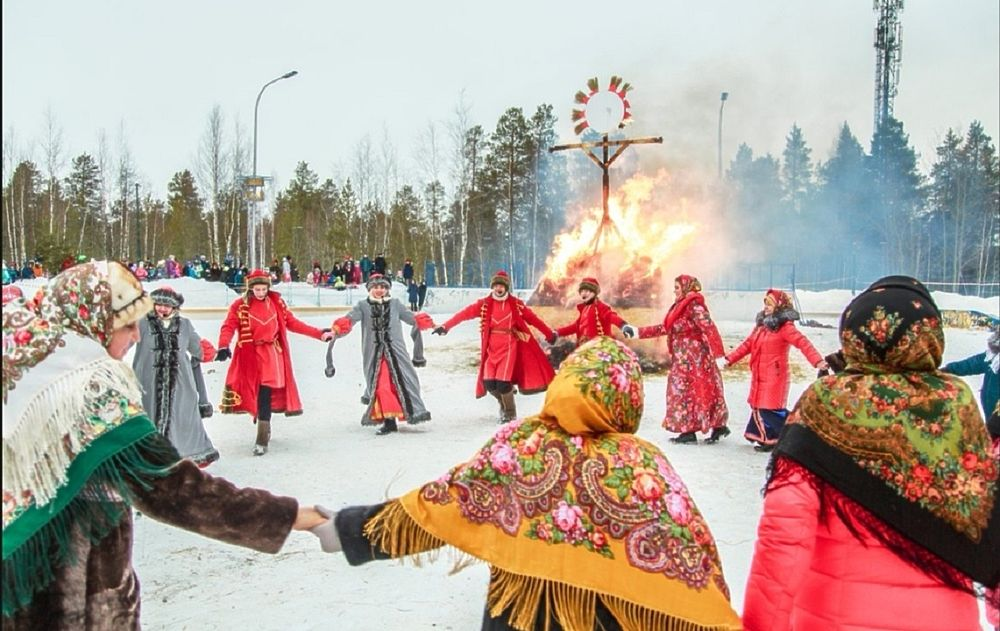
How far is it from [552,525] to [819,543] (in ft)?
2.62

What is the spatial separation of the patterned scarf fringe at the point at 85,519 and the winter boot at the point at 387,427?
6.73 metres

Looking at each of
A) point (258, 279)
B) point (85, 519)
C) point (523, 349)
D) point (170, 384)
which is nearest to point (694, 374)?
point (523, 349)

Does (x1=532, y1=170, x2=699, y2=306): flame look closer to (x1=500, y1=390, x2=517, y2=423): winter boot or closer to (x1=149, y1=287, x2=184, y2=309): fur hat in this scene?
(x1=500, y1=390, x2=517, y2=423): winter boot

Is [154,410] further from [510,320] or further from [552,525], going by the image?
[552,525]

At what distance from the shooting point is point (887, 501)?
220 cm

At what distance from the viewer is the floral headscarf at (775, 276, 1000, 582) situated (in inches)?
86.3

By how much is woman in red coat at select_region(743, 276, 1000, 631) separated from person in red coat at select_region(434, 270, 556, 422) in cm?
735

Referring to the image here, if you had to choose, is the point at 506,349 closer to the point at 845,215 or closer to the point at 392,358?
the point at 392,358

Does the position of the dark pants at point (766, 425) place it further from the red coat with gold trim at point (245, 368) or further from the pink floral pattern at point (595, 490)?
the pink floral pattern at point (595, 490)

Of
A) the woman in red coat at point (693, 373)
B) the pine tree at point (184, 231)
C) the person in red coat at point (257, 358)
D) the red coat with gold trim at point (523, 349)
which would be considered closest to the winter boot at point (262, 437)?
the person in red coat at point (257, 358)

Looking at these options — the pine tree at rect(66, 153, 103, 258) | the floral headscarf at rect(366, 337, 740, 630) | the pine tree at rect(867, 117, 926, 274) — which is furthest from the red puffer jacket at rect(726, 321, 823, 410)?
the pine tree at rect(66, 153, 103, 258)

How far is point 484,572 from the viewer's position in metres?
4.61

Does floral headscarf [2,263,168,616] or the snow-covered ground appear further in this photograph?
the snow-covered ground

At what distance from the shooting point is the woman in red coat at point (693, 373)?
8.23 meters
